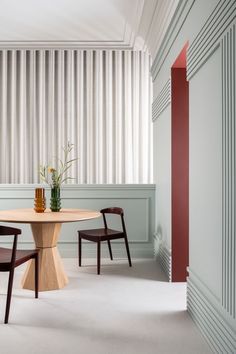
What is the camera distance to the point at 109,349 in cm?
271

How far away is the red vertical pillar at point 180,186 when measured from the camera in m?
4.45

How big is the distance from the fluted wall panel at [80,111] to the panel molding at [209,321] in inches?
118

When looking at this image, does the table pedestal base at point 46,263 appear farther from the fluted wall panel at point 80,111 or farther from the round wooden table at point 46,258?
→ the fluted wall panel at point 80,111

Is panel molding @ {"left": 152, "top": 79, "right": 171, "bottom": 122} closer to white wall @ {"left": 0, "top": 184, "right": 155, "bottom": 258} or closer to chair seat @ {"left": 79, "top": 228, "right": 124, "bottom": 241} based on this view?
white wall @ {"left": 0, "top": 184, "right": 155, "bottom": 258}

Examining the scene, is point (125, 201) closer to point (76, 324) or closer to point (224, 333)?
point (76, 324)

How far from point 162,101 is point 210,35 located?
7.48 feet

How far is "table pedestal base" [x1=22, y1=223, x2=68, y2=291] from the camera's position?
13.6ft

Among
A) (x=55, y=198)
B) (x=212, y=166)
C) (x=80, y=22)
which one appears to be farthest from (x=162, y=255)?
(x=80, y=22)

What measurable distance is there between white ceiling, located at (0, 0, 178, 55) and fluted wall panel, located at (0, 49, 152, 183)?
23 centimetres

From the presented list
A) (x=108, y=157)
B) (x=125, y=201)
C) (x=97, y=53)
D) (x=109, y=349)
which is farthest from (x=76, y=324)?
(x=97, y=53)

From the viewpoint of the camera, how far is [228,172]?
2373mm

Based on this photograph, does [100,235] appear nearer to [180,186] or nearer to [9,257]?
[180,186]

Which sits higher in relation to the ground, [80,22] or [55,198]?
[80,22]

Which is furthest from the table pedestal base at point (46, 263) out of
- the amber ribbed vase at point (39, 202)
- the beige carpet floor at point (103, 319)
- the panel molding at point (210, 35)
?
the panel molding at point (210, 35)
